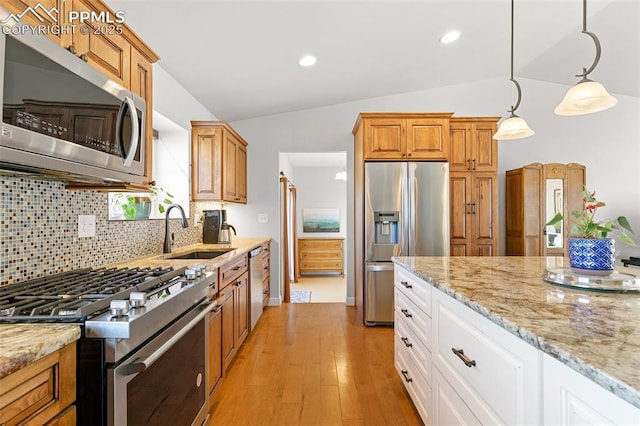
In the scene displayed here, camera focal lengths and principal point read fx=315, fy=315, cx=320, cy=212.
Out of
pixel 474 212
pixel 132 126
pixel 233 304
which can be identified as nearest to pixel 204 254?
pixel 233 304

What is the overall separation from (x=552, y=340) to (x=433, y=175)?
114 inches

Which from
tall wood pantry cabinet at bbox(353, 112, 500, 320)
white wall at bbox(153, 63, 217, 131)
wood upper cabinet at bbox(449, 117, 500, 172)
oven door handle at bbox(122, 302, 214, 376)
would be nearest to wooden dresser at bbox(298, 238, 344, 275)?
tall wood pantry cabinet at bbox(353, 112, 500, 320)

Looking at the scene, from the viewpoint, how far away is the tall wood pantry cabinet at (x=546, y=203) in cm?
388

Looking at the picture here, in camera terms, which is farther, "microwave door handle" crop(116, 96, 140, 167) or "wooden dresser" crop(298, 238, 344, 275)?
"wooden dresser" crop(298, 238, 344, 275)

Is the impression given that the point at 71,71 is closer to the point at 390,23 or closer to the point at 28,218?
the point at 28,218

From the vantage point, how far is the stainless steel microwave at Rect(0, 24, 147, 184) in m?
0.93

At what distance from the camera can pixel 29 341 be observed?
783 millimetres

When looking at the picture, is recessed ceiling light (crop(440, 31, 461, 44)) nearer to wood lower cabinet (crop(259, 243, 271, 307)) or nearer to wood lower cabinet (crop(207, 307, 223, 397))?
wood lower cabinet (crop(259, 243, 271, 307))

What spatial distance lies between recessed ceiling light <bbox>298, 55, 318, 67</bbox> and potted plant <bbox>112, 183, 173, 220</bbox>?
1740 millimetres

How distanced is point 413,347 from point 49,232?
204 centimetres

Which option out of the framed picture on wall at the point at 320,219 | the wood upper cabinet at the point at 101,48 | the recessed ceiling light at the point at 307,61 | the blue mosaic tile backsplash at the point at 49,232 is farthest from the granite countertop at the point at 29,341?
the framed picture on wall at the point at 320,219

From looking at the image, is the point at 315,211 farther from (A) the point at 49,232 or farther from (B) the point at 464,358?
(B) the point at 464,358

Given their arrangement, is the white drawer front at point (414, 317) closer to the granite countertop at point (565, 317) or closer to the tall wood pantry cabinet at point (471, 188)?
the granite countertop at point (565, 317)

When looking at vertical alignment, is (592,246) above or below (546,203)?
below
